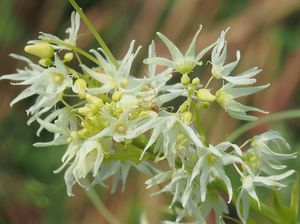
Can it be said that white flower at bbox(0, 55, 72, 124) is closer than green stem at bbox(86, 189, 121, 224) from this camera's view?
Yes

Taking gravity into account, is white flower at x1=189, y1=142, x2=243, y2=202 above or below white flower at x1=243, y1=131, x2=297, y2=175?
above

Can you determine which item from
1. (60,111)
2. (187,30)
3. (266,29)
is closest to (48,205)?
(187,30)

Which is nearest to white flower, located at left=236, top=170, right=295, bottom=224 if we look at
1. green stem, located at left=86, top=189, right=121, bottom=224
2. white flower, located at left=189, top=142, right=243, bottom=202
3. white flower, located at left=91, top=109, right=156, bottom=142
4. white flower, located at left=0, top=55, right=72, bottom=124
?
white flower, located at left=189, top=142, right=243, bottom=202

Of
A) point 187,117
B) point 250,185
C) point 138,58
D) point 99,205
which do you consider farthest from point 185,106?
point 138,58

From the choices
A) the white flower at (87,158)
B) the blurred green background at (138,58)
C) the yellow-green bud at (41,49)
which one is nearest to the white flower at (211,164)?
the white flower at (87,158)

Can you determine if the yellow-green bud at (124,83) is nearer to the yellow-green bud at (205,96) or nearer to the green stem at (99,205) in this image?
the yellow-green bud at (205,96)

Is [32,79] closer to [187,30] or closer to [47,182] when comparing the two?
[47,182]

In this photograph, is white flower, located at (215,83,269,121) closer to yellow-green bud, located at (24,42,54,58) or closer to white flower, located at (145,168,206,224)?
white flower, located at (145,168,206,224)
